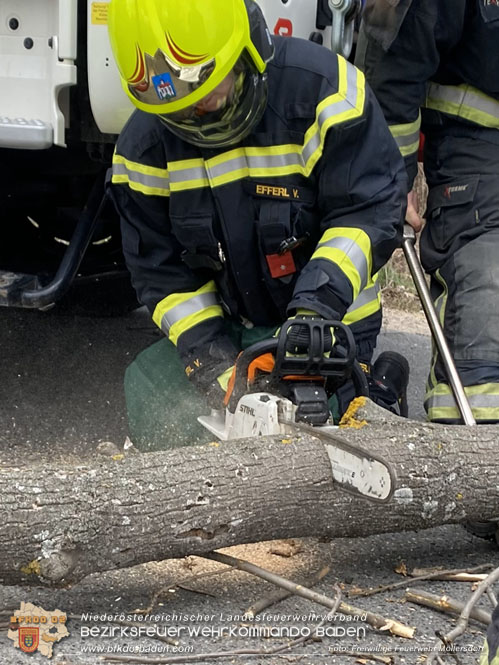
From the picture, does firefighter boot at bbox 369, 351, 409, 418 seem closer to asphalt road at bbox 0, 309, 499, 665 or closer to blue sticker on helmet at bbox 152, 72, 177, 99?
asphalt road at bbox 0, 309, 499, 665

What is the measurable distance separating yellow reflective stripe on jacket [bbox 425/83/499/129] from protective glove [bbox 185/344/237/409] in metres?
1.23

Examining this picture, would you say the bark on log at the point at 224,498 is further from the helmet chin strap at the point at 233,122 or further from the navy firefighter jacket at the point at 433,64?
the navy firefighter jacket at the point at 433,64

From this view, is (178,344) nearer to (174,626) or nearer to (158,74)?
(158,74)

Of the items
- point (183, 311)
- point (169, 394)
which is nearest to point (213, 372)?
point (183, 311)

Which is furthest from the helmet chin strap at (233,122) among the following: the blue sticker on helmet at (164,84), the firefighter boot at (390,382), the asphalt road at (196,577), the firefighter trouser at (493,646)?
the firefighter trouser at (493,646)

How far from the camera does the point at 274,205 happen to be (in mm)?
3217

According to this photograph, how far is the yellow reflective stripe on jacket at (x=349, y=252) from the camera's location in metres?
2.98

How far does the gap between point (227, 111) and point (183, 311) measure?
76 cm

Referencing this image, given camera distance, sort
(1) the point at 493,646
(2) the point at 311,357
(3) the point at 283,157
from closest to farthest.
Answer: (1) the point at 493,646 < (2) the point at 311,357 < (3) the point at 283,157

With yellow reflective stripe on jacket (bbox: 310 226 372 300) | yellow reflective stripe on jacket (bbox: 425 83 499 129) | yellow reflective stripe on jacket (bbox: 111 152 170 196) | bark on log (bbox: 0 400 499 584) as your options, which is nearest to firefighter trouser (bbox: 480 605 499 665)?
bark on log (bbox: 0 400 499 584)

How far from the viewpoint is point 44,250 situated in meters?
4.62

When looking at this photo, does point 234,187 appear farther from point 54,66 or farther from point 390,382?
point 390,382

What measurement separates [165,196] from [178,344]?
507 millimetres

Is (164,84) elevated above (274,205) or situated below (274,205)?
above
